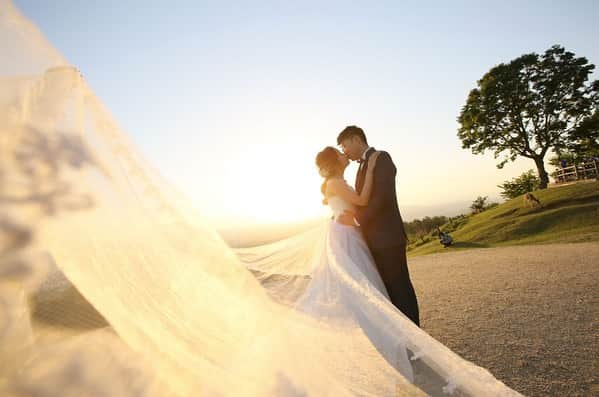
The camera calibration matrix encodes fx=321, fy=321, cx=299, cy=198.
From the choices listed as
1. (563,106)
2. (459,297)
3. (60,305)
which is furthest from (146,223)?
(563,106)

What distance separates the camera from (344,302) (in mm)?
3244

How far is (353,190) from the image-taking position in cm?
412

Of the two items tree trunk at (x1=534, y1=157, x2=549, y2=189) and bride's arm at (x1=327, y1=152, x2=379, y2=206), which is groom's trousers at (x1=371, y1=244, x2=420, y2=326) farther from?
tree trunk at (x1=534, y1=157, x2=549, y2=189)

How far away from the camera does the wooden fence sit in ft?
75.2

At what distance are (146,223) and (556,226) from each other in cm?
1600

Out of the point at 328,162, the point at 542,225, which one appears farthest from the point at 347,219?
the point at 542,225

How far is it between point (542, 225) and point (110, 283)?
16278mm

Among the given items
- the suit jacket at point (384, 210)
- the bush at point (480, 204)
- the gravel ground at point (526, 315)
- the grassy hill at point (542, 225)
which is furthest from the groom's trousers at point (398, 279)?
the bush at point (480, 204)

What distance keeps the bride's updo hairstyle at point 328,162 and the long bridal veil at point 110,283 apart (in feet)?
8.72

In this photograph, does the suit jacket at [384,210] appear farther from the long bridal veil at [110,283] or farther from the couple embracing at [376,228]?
the long bridal veil at [110,283]

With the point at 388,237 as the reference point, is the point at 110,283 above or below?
above

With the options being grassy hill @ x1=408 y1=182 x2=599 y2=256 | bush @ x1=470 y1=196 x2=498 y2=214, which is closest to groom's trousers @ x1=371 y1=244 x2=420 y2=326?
grassy hill @ x1=408 y1=182 x2=599 y2=256

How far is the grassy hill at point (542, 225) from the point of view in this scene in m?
11.9

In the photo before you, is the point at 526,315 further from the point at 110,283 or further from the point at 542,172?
the point at 542,172
